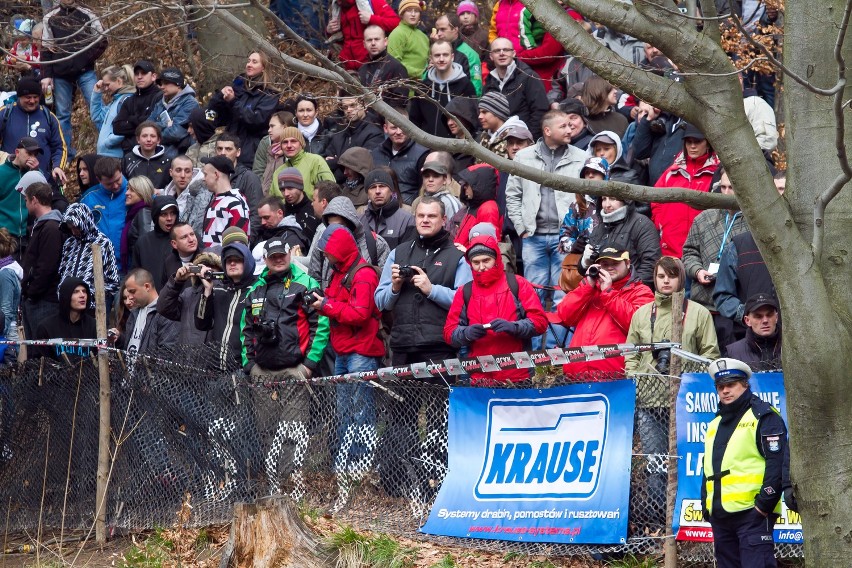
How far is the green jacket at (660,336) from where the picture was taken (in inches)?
324

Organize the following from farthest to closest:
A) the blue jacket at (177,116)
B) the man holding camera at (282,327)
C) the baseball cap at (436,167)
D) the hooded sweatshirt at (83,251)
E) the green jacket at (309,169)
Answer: the blue jacket at (177,116)
the green jacket at (309,169)
the hooded sweatshirt at (83,251)
the baseball cap at (436,167)
the man holding camera at (282,327)

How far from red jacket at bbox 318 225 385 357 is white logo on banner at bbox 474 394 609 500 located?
1.71 meters

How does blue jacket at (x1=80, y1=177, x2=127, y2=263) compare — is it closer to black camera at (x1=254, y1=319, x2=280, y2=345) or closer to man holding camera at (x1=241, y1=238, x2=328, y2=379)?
man holding camera at (x1=241, y1=238, x2=328, y2=379)

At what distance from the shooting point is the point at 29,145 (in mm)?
16062

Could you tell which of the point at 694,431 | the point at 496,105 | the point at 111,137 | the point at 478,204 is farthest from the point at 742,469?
the point at 111,137

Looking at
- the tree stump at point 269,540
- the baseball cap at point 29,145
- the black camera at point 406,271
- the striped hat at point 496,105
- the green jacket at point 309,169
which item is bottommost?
the tree stump at point 269,540

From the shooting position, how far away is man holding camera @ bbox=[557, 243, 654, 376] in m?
9.23

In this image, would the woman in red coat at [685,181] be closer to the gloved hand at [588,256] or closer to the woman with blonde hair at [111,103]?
the gloved hand at [588,256]

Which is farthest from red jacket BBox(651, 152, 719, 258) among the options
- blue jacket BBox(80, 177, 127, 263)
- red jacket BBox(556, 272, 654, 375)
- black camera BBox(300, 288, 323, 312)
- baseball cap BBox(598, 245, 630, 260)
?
blue jacket BBox(80, 177, 127, 263)

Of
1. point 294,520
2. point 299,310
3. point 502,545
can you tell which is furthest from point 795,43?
point 299,310

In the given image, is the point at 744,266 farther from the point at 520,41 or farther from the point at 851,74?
the point at 520,41

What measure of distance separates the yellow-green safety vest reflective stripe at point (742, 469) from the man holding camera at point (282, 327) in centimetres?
415

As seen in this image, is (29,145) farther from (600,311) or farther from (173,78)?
(600,311)

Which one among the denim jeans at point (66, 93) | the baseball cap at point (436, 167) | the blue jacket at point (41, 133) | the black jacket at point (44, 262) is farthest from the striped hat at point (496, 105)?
the denim jeans at point (66, 93)
